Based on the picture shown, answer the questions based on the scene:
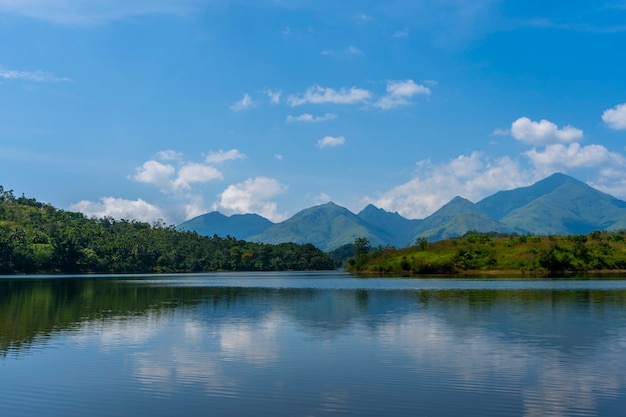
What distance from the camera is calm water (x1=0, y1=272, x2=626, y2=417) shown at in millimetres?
21594

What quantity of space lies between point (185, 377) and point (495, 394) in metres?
13.7

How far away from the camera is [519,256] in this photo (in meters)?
175

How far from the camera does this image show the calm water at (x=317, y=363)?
70.8 feet

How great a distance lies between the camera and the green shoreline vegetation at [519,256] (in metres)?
169

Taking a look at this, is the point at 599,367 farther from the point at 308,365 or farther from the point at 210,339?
the point at 210,339

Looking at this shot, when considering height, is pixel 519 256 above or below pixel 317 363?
above

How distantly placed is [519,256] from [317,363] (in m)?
159

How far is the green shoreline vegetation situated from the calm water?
123m

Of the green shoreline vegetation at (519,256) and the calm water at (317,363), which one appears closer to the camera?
the calm water at (317,363)

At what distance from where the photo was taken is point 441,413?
20.2m

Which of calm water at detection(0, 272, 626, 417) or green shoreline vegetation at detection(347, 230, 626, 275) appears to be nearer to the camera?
calm water at detection(0, 272, 626, 417)

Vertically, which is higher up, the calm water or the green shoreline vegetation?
the green shoreline vegetation

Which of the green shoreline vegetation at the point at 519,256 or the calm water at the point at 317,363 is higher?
the green shoreline vegetation at the point at 519,256

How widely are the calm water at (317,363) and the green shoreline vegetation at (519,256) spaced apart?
402 feet
